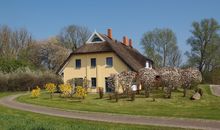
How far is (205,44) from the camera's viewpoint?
67.4 meters

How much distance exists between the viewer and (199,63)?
225ft

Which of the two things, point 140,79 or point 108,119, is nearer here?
point 108,119

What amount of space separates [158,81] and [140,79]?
4.11 metres

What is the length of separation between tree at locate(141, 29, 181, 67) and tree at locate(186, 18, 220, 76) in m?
5.95

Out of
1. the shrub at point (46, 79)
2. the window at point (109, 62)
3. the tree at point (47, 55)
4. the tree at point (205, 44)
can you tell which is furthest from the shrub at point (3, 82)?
the tree at point (205, 44)

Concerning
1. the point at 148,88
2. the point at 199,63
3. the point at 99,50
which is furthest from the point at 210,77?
the point at 148,88

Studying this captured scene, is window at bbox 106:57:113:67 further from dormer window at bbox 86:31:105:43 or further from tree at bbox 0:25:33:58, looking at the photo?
tree at bbox 0:25:33:58

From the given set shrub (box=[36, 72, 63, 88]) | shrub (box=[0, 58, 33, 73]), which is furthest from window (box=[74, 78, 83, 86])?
shrub (box=[0, 58, 33, 73])

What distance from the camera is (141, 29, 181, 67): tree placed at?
244 ft

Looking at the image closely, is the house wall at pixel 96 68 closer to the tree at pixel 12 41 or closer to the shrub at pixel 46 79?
the shrub at pixel 46 79

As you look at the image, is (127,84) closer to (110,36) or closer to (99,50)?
(99,50)

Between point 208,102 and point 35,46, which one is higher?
point 35,46

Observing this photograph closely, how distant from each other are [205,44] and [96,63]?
3130 centimetres

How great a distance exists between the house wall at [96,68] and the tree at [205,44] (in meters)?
29.2
